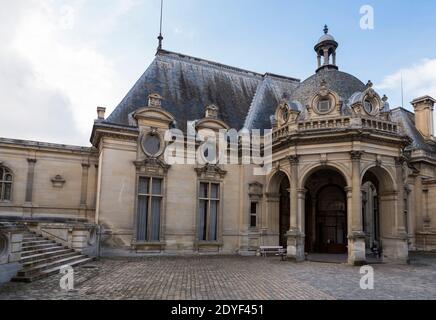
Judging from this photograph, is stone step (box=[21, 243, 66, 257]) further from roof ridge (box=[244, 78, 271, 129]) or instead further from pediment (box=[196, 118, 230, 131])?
roof ridge (box=[244, 78, 271, 129])

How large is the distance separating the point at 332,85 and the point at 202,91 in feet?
26.7

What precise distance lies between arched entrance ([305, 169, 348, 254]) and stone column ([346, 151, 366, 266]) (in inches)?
197

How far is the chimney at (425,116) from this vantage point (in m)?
30.8

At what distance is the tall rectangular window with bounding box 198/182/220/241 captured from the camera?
2105cm

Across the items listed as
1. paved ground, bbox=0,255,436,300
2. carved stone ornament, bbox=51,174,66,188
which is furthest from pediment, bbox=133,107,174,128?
paved ground, bbox=0,255,436,300

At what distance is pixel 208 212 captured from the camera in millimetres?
21188

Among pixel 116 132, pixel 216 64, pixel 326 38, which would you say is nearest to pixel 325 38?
pixel 326 38

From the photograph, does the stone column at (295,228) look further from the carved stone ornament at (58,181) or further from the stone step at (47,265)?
the carved stone ornament at (58,181)

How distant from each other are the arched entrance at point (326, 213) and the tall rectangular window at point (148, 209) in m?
9.45

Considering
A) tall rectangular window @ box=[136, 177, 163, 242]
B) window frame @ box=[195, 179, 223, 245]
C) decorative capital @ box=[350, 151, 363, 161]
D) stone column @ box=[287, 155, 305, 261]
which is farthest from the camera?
window frame @ box=[195, 179, 223, 245]

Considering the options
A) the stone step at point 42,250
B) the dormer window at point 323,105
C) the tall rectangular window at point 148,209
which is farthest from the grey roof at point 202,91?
the stone step at point 42,250

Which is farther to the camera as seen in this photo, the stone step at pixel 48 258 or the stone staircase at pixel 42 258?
the stone step at pixel 48 258

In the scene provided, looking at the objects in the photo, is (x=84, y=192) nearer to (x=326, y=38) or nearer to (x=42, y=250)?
(x=42, y=250)
